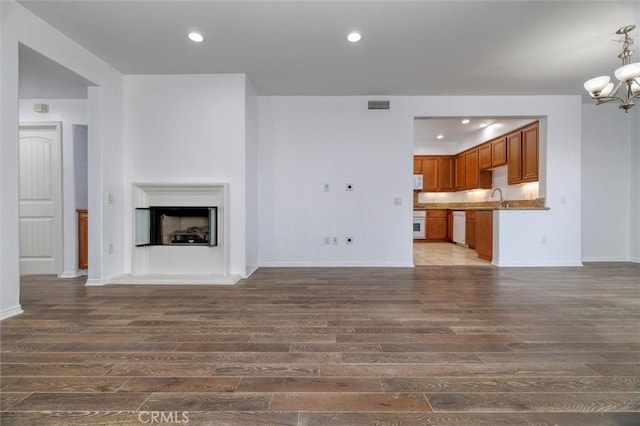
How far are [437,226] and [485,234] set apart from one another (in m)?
3.04

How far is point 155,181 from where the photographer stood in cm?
404

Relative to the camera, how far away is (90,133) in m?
3.65

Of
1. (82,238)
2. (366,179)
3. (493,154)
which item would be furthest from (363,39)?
(493,154)

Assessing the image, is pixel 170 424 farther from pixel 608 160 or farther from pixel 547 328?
pixel 608 160

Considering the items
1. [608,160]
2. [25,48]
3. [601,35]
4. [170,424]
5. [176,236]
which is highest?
[601,35]

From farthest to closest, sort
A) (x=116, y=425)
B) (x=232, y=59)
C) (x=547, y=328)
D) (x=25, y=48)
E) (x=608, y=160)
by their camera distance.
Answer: (x=608, y=160)
(x=232, y=59)
(x=25, y=48)
(x=547, y=328)
(x=116, y=425)

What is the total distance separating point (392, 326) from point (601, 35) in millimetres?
3569

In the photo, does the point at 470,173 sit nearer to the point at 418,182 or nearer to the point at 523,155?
the point at 418,182

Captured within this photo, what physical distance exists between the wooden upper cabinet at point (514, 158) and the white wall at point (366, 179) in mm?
802

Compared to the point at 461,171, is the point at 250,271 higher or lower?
lower

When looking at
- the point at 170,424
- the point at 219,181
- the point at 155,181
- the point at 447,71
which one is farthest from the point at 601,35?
the point at 155,181

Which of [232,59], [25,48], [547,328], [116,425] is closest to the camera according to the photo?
[116,425]

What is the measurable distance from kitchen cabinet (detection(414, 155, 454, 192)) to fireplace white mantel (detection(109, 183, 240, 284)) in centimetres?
623

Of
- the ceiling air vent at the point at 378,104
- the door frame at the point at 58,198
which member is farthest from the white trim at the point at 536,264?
the door frame at the point at 58,198
